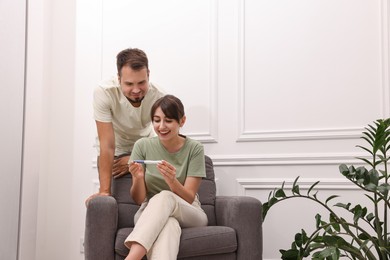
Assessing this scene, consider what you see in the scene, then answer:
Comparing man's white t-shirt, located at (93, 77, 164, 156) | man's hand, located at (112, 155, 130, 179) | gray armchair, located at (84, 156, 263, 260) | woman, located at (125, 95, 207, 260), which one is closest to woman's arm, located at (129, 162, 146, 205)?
woman, located at (125, 95, 207, 260)

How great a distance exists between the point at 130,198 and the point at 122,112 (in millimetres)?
500

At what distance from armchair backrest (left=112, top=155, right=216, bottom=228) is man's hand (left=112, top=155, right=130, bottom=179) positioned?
0.08 ft

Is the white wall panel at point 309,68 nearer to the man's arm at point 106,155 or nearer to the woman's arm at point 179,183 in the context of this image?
the woman's arm at point 179,183

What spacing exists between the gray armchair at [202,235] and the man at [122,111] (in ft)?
1.17

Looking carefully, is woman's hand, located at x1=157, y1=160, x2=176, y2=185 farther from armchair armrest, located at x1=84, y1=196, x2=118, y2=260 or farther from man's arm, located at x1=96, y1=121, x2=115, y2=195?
man's arm, located at x1=96, y1=121, x2=115, y2=195

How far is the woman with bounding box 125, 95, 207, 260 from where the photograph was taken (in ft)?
7.89

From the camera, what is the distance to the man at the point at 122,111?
2992 millimetres

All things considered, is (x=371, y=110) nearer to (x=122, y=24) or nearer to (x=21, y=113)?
(x=122, y=24)

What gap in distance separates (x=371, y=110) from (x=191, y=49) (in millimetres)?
1199

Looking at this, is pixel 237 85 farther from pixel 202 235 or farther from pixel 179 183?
pixel 202 235

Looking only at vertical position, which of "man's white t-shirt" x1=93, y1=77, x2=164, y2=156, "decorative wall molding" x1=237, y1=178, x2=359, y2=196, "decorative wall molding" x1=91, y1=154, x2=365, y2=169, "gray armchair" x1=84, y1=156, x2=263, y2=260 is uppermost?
"man's white t-shirt" x1=93, y1=77, x2=164, y2=156

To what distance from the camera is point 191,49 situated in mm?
3648

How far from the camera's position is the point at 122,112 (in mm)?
3195

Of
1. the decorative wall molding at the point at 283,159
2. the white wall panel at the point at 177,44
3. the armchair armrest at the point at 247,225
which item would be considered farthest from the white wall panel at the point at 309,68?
the armchair armrest at the point at 247,225
